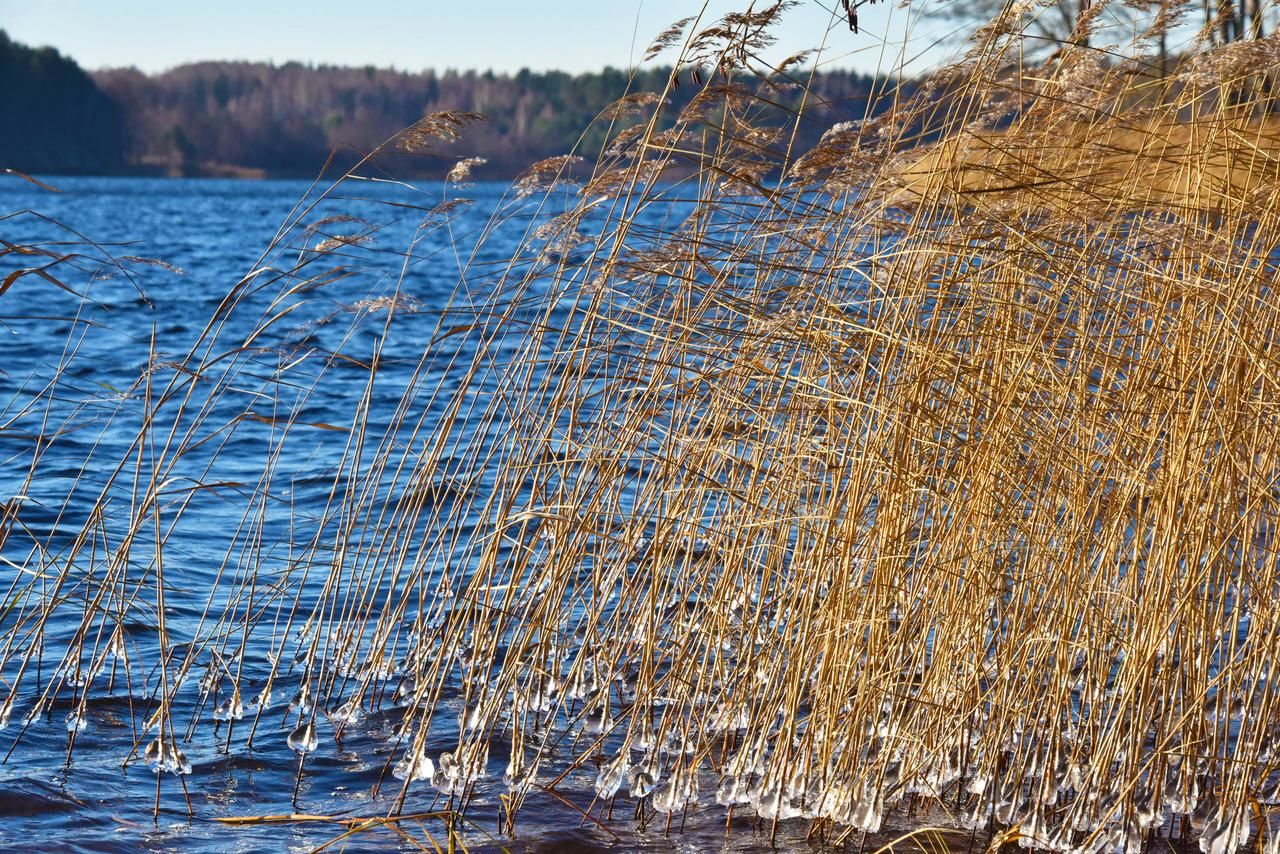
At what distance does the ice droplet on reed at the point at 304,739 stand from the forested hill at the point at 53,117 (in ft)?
273

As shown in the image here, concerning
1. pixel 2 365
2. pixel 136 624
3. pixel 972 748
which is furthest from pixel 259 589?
pixel 2 365

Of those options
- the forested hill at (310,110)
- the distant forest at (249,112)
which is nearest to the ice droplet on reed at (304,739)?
the distant forest at (249,112)

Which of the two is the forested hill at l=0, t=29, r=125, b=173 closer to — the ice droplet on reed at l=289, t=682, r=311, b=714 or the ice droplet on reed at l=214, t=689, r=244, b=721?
the ice droplet on reed at l=214, t=689, r=244, b=721

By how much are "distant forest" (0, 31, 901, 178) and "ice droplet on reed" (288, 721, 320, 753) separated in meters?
62.5

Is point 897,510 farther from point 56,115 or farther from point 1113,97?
point 56,115

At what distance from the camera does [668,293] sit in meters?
3.40

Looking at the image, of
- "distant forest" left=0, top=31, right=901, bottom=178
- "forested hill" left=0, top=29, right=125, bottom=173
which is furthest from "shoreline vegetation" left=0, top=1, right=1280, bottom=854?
"forested hill" left=0, top=29, right=125, bottom=173

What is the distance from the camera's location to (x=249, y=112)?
98500mm

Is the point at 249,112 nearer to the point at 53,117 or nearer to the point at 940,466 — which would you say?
the point at 53,117

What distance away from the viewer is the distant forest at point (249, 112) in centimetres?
8069

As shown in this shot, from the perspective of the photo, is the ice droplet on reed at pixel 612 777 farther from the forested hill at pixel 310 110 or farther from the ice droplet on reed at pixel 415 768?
the forested hill at pixel 310 110

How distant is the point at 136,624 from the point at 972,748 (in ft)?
10.8

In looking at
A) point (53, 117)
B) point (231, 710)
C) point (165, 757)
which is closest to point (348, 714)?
point (231, 710)

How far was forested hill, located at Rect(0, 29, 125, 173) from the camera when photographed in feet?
262
